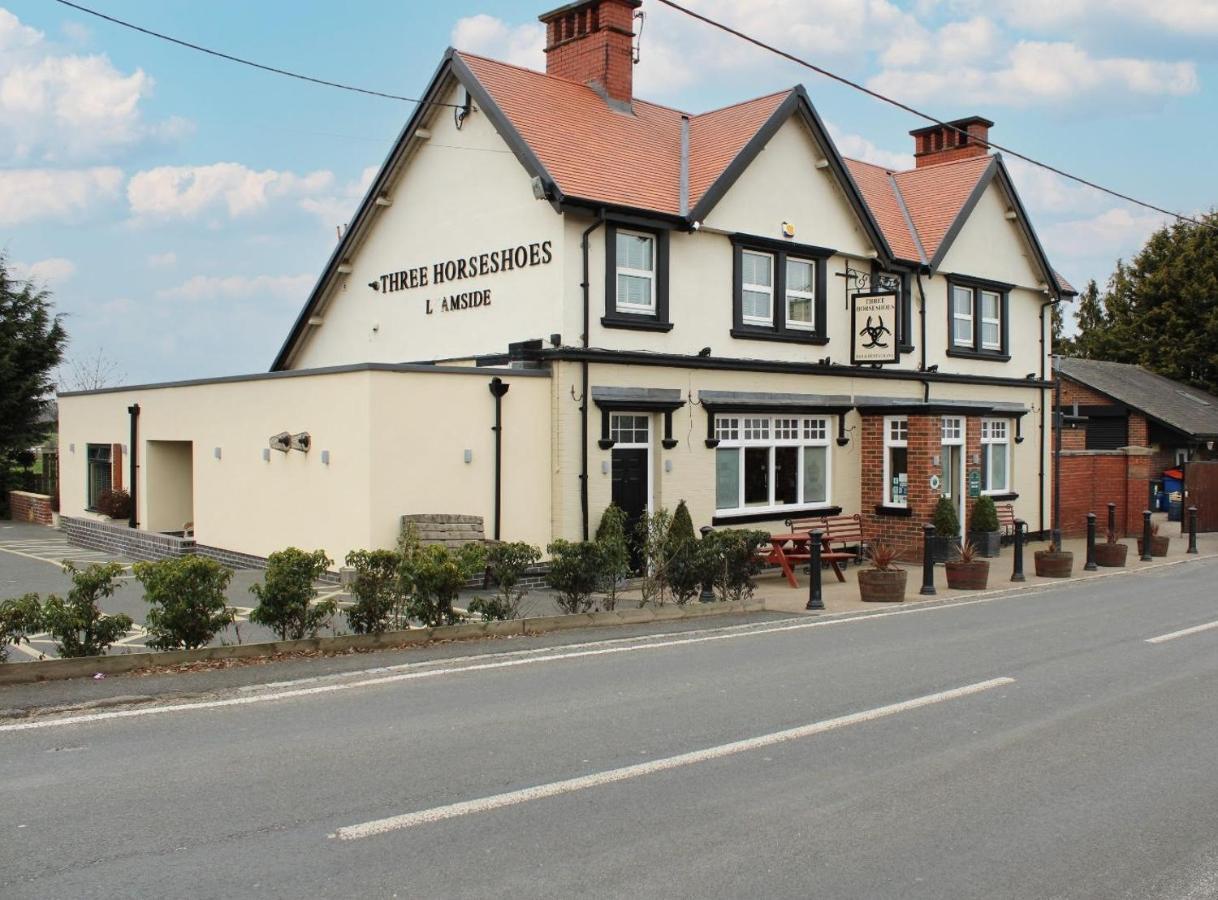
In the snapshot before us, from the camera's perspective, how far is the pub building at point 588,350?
55.5 feet

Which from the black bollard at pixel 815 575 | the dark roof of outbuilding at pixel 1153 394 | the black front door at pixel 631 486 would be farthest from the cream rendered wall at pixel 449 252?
the dark roof of outbuilding at pixel 1153 394

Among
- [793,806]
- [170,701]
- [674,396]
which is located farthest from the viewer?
[674,396]

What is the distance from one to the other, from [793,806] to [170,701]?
488 cm

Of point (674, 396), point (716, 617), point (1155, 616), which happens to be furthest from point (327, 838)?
point (674, 396)

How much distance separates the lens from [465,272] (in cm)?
1962

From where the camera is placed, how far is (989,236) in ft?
85.5

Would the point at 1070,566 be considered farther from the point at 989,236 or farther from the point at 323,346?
the point at 323,346

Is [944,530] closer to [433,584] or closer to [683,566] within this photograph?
[683,566]

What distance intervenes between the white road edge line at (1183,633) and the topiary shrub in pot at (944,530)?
8420 mm

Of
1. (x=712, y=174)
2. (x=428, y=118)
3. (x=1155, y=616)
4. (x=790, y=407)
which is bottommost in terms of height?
(x=1155, y=616)

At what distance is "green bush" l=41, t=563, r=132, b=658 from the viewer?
30.5 feet

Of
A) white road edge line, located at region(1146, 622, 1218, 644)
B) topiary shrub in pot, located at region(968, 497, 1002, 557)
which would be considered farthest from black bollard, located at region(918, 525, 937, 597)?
topiary shrub in pot, located at region(968, 497, 1002, 557)

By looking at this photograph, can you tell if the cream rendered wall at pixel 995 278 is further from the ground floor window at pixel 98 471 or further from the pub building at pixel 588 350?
the ground floor window at pixel 98 471

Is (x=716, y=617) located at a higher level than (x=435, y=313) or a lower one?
lower
